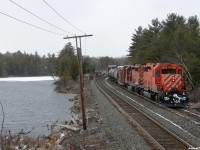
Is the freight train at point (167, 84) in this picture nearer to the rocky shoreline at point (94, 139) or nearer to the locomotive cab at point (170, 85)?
the locomotive cab at point (170, 85)

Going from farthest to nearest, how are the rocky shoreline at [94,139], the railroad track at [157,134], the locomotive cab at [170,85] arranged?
1. the locomotive cab at [170,85]
2. the rocky shoreline at [94,139]
3. the railroad track at [157,134]

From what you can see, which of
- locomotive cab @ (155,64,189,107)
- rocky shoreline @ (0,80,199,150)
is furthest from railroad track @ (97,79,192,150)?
locomotive cab @ (155,64,189,107)

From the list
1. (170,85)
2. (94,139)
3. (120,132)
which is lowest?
(94,139)

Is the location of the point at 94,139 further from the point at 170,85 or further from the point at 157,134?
the point at 170,85

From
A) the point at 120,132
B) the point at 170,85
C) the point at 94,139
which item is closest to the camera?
the point at 94,139

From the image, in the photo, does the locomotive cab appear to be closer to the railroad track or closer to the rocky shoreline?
the railroad track

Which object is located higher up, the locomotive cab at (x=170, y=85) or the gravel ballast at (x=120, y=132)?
the locomotive cab at (x=170, y=85)

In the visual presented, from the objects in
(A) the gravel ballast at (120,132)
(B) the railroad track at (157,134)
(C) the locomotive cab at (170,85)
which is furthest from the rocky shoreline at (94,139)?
(C) the locomotive cab at (170,85)

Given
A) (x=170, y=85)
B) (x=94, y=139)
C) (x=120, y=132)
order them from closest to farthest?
(x=94, y=139) < (x=120, y=132) < (x=170, y=85)

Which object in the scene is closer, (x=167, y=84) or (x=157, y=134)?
(x=157, y=134)

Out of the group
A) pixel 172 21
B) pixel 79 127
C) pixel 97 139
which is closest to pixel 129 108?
pixel 79 127

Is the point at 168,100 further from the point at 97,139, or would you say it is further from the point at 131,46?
the point at 131,46

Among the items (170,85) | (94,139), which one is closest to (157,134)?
(94,139)

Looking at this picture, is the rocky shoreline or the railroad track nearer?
the railroad track
